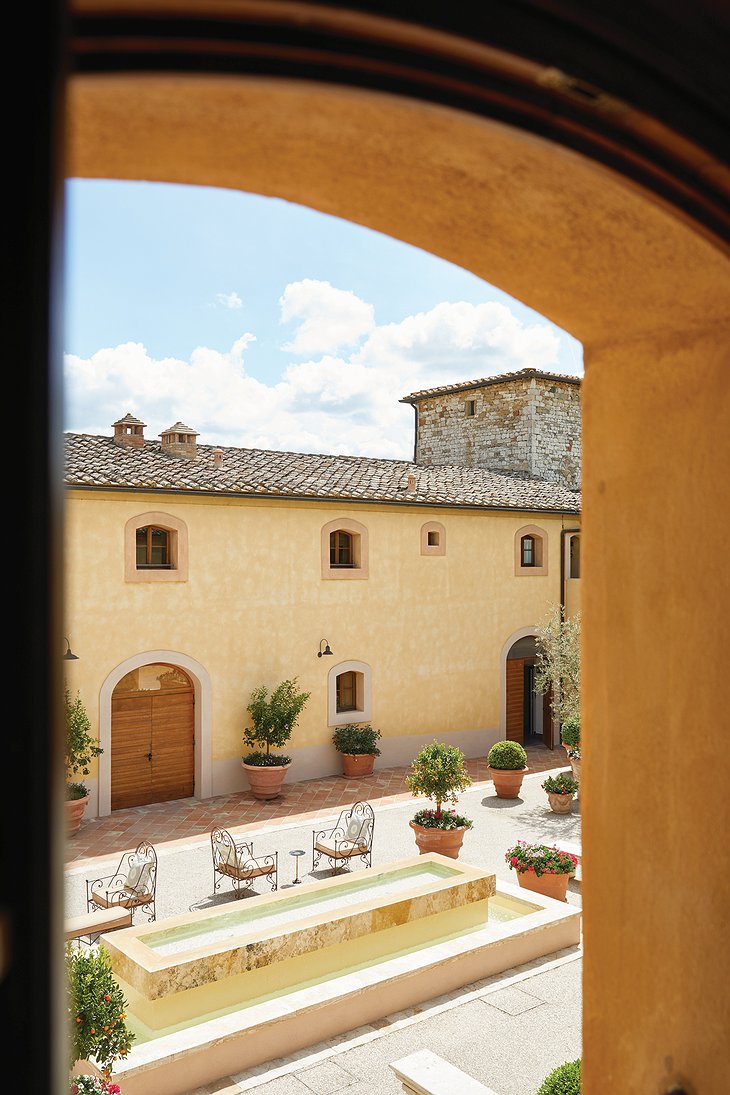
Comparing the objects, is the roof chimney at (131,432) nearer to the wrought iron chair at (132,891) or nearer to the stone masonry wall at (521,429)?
the wrought iron chair at (132,891)

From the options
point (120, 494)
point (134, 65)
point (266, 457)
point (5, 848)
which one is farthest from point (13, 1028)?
point (266, 457)

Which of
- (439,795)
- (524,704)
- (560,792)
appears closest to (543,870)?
(439,795)

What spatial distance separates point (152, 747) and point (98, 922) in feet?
18.8

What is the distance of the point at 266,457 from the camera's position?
17.1 metres

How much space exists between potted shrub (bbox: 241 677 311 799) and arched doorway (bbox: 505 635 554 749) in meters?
5.54

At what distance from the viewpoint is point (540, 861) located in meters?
9.82

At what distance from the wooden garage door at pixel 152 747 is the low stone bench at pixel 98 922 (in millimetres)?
4960

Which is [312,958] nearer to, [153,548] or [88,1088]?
[88,1088]

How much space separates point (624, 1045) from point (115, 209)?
2255 millimetres

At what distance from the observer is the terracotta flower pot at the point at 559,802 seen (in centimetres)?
1358

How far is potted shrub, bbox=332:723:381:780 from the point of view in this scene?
15.6 m

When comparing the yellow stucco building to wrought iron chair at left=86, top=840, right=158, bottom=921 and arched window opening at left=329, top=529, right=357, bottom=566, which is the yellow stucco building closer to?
arched window opening at left=329, top=529, right=357, bottom=566

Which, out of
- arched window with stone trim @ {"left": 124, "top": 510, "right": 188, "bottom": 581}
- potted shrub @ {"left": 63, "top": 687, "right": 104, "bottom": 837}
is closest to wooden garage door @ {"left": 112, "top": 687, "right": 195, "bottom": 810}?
potted shrub @ {"left": 63, "top": 687, "right": 104, "bottom": 837}

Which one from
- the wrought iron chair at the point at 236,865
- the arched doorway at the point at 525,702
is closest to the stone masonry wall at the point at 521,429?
the arched doorway at the point at 525,702
